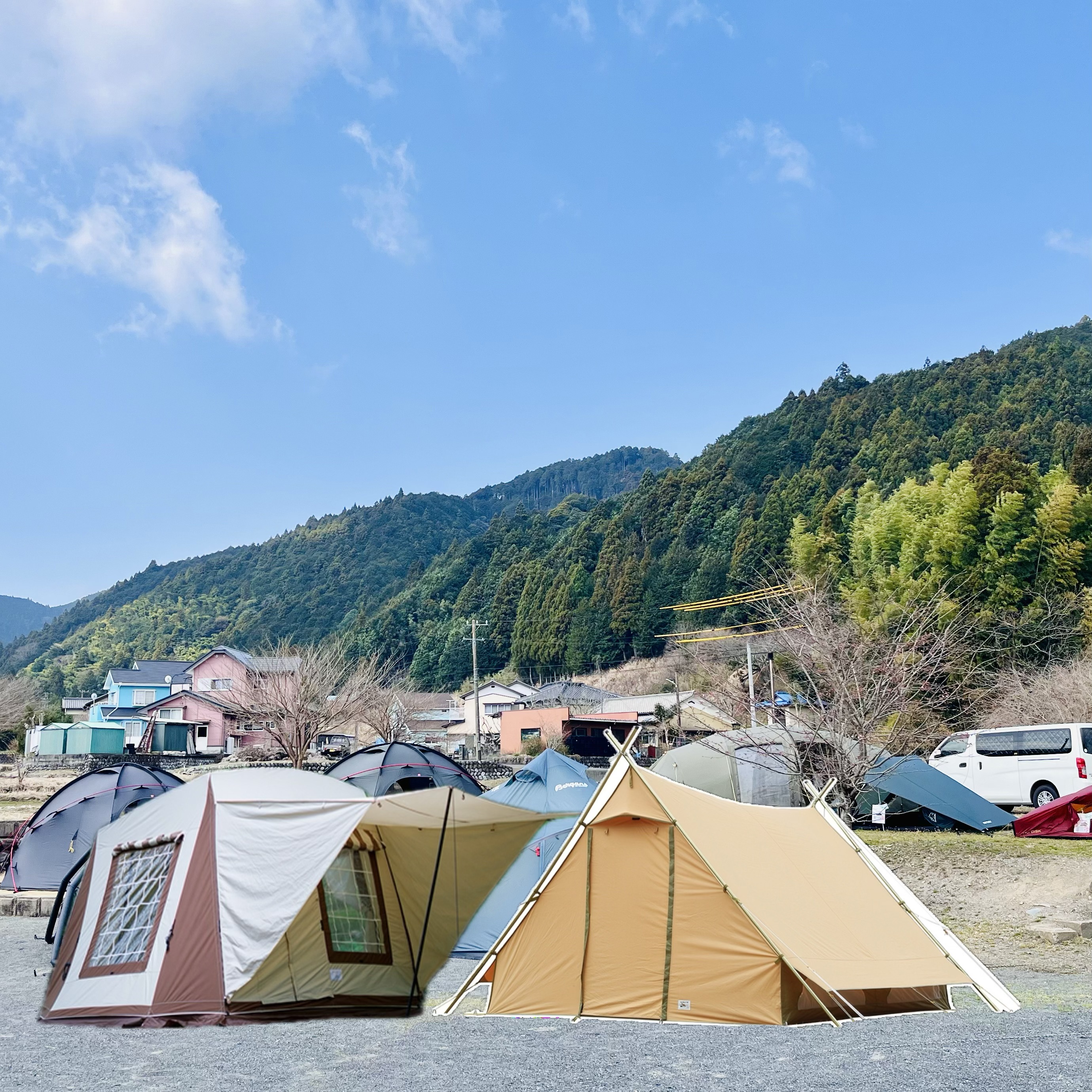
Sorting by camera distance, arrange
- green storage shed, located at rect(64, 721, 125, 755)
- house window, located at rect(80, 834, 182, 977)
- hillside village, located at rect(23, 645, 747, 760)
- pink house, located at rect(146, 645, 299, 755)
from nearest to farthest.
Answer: house window, located at rect(80, 834, 182, 977) < green storage shed, located at rect(64, 721, 125, 755) < hillside village, located at rect(23, 645, 747, 760) < pink house, located at rect(146, 645, 299, 755)

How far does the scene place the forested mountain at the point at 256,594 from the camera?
350ft

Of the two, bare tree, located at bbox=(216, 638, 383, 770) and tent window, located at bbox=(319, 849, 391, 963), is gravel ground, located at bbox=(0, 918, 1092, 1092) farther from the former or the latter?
bare tree, located at bbox=(216, 638, 383, 770)

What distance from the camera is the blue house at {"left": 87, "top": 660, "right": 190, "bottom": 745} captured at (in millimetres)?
60562

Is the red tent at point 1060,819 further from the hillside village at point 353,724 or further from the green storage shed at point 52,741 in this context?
the green storage shed at point 52,741

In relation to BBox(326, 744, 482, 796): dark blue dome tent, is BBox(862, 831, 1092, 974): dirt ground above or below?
below

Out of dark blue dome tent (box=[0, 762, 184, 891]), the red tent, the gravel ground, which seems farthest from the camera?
the red tent

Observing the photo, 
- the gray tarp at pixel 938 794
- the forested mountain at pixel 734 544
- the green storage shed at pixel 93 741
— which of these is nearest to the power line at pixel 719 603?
the forested mountain at pixel 734 544

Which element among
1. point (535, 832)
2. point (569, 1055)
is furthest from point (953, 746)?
point (569, 1055)

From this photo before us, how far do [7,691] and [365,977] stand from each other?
46687 millimetres

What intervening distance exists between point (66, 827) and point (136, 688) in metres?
54.3

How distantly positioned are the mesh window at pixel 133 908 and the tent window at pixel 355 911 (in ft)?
3.41

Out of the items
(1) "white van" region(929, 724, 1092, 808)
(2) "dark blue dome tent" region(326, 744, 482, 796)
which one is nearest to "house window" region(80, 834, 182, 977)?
(2) "dark blue dome tent" region(326, 744, 482, 796)

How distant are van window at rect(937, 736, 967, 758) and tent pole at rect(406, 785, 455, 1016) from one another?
12090 mm

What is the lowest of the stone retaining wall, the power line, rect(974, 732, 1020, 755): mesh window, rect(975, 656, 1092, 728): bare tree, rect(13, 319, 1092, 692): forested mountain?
the stone retaining wall
